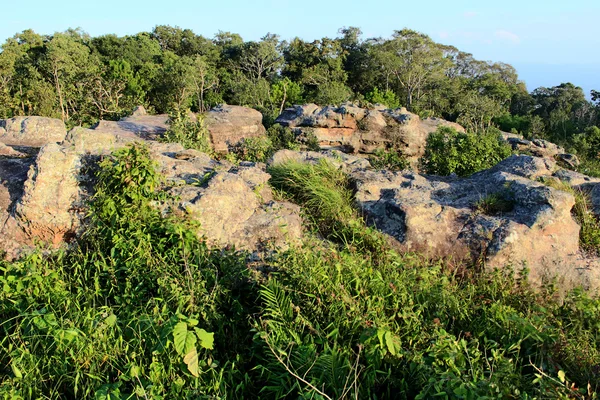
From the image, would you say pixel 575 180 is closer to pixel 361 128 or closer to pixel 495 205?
pixel 495 205

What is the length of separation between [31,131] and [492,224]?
238 inches

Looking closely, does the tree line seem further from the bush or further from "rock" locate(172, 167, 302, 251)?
"rock" locate(172, 167, 302, 251)

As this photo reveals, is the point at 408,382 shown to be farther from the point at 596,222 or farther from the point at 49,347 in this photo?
the point at 596,222

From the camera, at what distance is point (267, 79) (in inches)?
1481

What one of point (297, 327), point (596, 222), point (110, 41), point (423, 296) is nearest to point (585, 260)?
point (596, 222)

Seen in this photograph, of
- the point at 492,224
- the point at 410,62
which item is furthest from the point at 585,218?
the point at 410,62

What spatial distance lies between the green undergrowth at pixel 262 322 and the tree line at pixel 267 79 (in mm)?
14773

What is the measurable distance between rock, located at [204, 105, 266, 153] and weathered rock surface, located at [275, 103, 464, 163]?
1206mm

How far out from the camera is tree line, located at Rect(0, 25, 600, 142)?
21.3 meters

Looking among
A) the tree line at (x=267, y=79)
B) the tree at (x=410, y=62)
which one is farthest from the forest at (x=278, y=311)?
the tree at (x=410, y=62)

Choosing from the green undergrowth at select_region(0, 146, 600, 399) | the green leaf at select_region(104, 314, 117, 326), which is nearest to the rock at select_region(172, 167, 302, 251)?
the green undergrowth at select_region(0, 146, 600, 399)

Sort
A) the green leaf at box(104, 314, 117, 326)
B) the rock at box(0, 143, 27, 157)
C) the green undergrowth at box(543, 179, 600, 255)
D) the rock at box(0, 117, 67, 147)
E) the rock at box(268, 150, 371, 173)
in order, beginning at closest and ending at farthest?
the green leaf at box(104, 314, 117, 326) → the green undergrowth at box(543, 179, 600, 255) → the rock at box(0, 143, 27, 157) → the rock at box(268, 150, 371, 173) → the rock at box(0, 117, 67, 147)

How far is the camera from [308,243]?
404 centimetres

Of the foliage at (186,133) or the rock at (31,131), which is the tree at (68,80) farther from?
the rock at (31,131)
